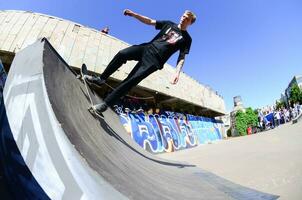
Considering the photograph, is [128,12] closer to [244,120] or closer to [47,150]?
[47,150]

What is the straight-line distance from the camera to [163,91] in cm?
1661

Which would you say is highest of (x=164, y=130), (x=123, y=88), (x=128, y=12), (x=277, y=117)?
(x=128, y=12)

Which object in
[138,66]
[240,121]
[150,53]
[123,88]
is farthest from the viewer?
[240,121]

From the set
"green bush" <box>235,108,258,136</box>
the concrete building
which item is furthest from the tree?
the concrete building

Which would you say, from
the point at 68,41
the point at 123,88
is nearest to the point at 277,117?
the point at 68,41

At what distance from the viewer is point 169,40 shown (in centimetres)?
390

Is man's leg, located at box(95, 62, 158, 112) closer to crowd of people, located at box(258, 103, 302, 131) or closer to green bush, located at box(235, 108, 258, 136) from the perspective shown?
crowd of people, located at box(258, 103, 302, 131)

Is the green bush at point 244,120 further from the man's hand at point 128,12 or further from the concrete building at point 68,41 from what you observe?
the man's hand at point 128,12

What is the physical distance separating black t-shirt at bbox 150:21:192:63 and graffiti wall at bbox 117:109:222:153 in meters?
9.17

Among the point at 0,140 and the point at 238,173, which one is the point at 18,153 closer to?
the point at 0,140

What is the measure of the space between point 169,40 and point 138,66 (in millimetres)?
583

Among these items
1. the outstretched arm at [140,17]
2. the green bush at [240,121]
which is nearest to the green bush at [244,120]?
the green bush at [240,121]

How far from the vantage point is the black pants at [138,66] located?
11.4 feet

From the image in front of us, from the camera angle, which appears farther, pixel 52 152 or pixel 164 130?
pixel 164 130
